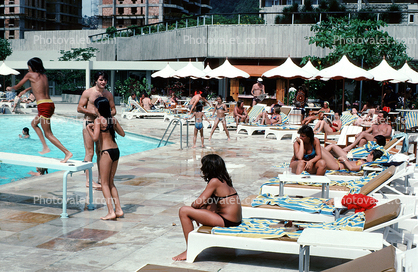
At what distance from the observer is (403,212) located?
3.94 m

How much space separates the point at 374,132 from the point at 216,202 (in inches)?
271

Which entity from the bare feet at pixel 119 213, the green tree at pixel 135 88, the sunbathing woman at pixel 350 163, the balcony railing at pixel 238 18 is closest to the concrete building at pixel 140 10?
the green tree at pixel 135 88

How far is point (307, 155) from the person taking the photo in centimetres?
696

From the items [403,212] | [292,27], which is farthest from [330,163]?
[292,27]

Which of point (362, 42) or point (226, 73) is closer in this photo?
point (226, 73)

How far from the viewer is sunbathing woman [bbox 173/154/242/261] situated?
421 centimetres

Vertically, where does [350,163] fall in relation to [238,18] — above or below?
below

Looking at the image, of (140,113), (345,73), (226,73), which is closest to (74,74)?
(140,113)

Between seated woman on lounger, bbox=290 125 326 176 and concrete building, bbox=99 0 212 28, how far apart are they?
78526mm

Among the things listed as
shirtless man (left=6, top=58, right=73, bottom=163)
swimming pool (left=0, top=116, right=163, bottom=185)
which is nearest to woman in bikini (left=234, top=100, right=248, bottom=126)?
swimming pool (left=0, top=116, right=163, bottom=185)

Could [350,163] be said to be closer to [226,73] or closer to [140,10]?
[226,73]

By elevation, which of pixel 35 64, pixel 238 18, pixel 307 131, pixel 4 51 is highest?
pixel 238 18

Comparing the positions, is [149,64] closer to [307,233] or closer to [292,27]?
[292,27]

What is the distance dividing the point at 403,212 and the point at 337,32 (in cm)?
1907
